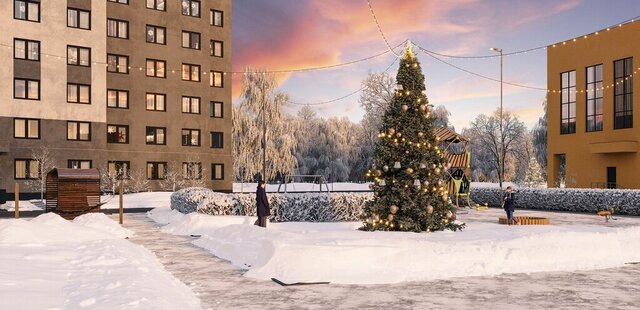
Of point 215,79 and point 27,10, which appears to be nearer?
point 27,10

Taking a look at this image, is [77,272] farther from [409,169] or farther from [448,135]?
[448,135]

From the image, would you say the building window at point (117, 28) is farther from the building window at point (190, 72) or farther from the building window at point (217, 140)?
the building window at point (217, 140)

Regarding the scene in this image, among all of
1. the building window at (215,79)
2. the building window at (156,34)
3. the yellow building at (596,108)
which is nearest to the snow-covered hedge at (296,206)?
the yellow building at (596,108)

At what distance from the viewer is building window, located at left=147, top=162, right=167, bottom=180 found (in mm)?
47594

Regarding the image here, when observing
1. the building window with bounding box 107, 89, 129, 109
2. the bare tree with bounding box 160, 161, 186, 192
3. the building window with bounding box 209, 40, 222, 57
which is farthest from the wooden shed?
the building window with bounding box 209, 40, 222, 57

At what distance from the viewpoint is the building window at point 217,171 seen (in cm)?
5103

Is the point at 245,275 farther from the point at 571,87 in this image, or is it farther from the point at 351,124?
the point at 351,124

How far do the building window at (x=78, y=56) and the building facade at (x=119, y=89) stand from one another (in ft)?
0.25

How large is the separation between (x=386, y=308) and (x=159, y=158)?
42.1 metres

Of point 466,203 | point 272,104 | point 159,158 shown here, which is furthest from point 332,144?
point 466,203

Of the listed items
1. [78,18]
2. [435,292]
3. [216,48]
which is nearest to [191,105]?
[216,48]

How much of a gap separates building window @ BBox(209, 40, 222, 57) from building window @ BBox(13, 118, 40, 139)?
15.7m

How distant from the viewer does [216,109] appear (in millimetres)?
51875

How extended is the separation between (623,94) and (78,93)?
38.2m
